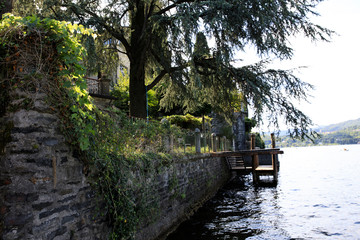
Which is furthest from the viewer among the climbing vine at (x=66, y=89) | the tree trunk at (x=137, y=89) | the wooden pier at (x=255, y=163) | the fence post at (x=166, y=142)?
the wooden pier at (x=255, y=163)

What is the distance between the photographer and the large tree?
935 cm

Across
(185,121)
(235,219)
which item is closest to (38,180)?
(235,219)

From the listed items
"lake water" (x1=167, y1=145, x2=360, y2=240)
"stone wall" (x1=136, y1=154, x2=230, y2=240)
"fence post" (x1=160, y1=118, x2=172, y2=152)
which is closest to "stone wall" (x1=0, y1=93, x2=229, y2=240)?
"stone wall" (x1=136, y1=154, x2=230, y2=240)

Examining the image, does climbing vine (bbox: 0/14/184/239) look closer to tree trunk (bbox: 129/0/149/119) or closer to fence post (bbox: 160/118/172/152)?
fence post (bbox: 160/118/172/152)

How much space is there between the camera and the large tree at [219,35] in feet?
30.7

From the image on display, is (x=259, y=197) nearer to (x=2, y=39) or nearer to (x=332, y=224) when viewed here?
(x=332, y=224)

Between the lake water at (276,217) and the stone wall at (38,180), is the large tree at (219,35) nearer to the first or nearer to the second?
the lake water at (276,217)

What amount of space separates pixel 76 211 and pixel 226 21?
7.56 meters

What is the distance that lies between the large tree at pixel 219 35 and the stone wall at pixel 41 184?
6.06 m

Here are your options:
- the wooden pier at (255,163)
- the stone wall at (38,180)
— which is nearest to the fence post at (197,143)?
the wooden pier at (255,163)

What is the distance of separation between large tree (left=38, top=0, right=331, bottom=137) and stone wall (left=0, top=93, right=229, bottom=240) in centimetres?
606

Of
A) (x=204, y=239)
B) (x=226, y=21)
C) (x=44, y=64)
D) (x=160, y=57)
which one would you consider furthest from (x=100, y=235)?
(x=160, y=57)

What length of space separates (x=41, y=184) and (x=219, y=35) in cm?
815

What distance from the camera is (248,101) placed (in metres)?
10.8
